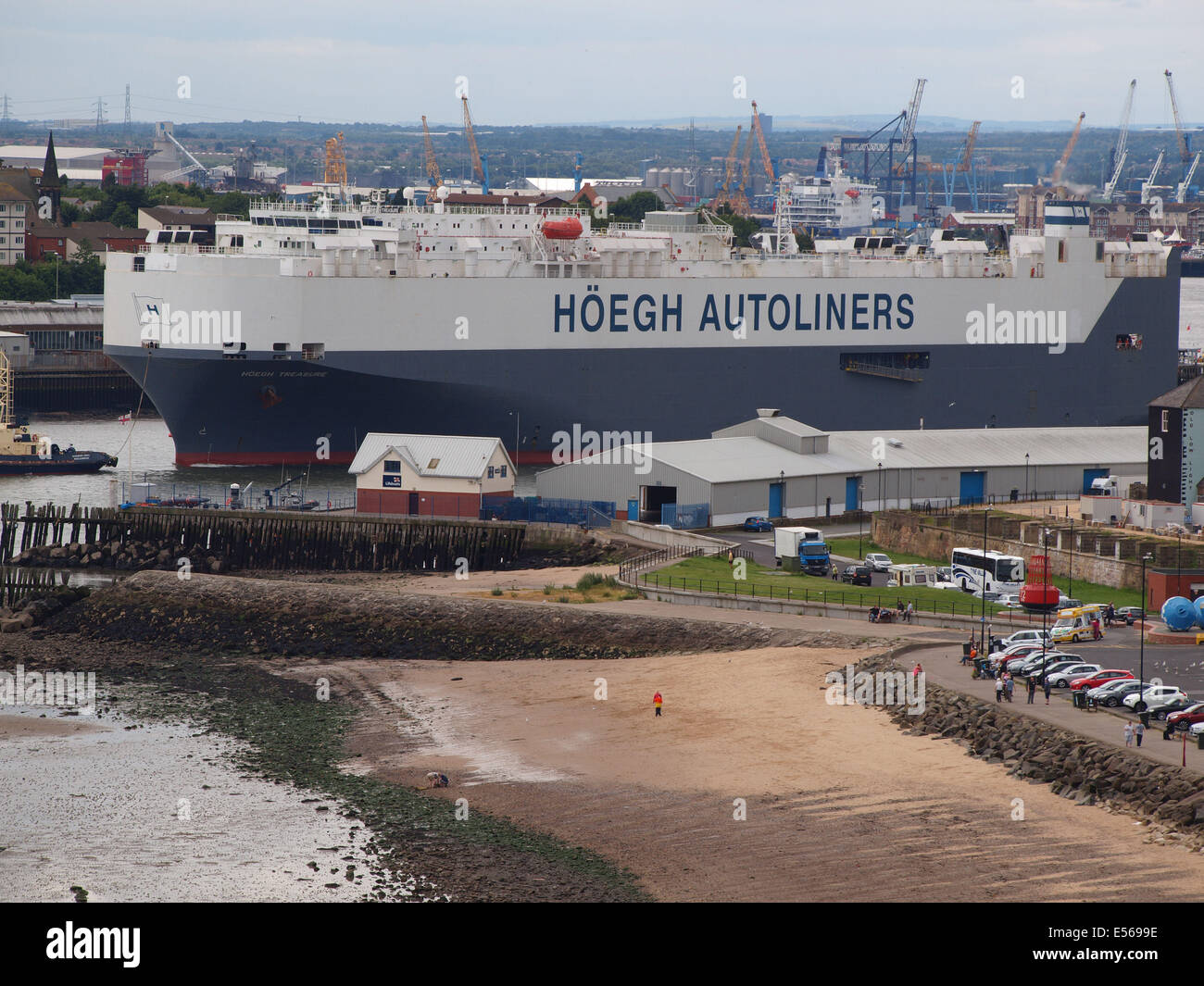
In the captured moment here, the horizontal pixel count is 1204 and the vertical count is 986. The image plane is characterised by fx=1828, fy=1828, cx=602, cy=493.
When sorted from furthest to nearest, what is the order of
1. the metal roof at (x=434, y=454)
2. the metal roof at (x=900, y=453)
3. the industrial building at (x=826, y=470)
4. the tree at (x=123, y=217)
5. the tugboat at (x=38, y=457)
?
the tree at (x=123, y=217) < the tugboat at (x=38, y=457) < the metal roof at (x=434, y=454) < the metal roof at (x=900, y=453) < the industrial building at (x=826, y=470)

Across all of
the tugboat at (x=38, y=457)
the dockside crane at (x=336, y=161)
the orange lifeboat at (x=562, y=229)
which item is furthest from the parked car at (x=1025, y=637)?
the dockside crane at (x=336, y=161)

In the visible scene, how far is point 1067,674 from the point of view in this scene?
92.6 ft

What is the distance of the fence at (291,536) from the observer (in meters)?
45.7

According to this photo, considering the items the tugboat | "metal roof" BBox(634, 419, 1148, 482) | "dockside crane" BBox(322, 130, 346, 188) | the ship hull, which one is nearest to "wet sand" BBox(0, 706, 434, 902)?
"metal roof" BBox(634, 419, 1148, 482)

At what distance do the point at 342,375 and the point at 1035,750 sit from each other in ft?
115

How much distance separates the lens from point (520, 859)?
23.5 meters

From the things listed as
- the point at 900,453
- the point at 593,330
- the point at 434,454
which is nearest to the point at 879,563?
the point at 900,453

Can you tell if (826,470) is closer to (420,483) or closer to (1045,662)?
(420,483)

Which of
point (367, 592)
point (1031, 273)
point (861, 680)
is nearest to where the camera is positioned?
point (861, 680)

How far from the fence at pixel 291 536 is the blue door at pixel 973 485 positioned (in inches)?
485

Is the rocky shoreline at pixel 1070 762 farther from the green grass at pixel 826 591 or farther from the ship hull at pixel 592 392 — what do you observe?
the ship hull at pixel 592 392

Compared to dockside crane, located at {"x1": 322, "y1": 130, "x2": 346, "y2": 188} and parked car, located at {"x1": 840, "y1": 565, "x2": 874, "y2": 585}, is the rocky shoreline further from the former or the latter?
dockside crane, located at {"x1": 322, "y1": 130, "x2": 346, "y2": 188}
